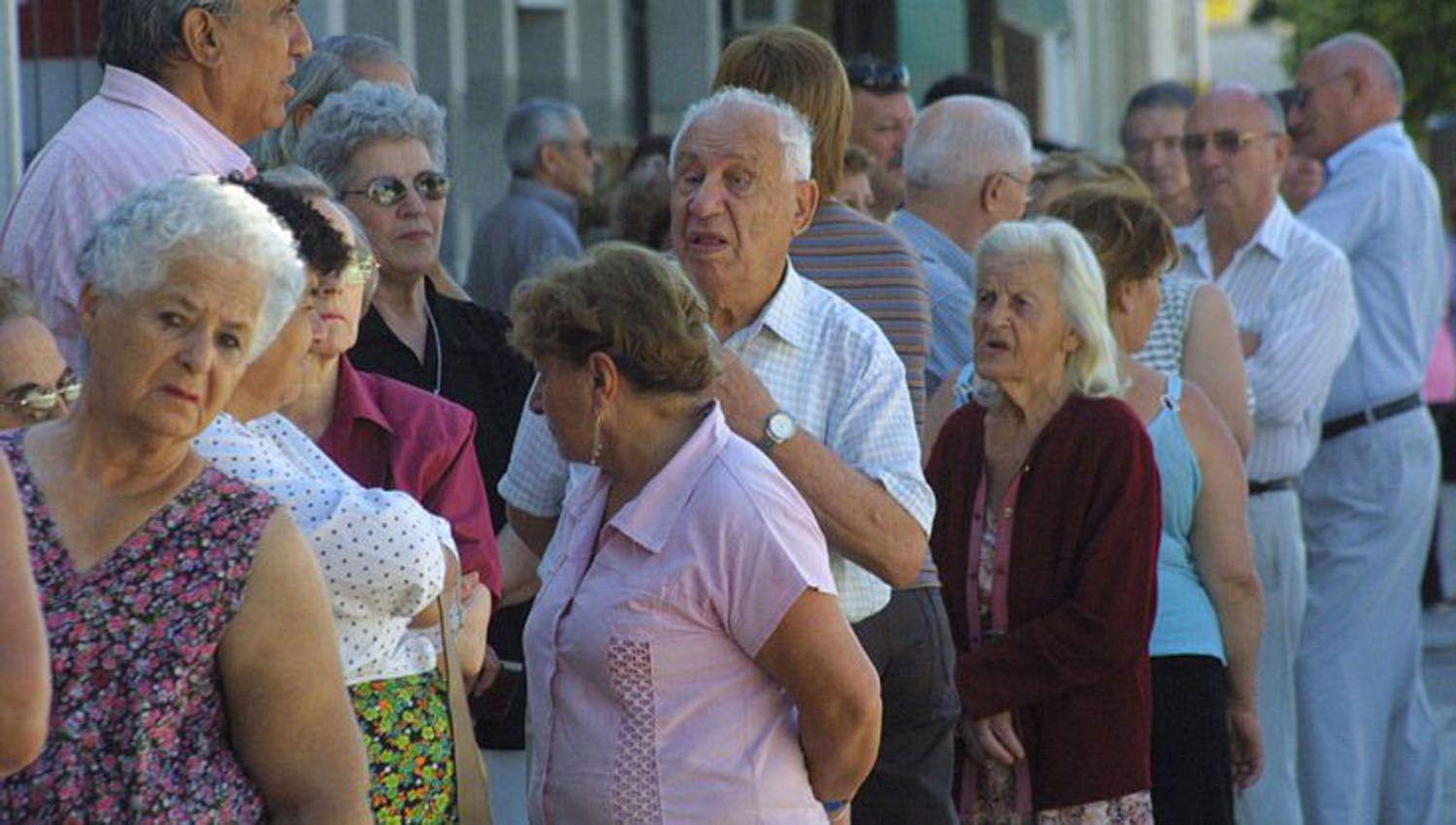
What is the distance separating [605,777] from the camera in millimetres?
4004

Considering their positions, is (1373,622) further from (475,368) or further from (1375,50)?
(475,368)

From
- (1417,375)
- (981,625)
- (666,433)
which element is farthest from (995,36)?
(666,433)

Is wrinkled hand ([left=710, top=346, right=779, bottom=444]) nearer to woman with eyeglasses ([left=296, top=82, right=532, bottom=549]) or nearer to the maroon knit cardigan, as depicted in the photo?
woman with eyeglasses ([left=296, top=82, right=532, bottom=549])

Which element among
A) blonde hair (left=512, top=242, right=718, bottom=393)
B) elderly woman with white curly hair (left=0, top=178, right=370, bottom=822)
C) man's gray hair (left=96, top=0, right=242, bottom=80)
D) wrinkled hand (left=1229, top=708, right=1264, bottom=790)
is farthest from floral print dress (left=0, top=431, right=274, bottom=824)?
wrinkled hand (left=1229, top=708, right=1264, bottom=790)

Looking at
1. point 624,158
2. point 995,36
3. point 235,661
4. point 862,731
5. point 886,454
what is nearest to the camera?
point 235,661

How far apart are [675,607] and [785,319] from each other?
0.90 m

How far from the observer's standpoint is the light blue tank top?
605 cm

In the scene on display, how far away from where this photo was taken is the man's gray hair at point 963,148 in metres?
6.71

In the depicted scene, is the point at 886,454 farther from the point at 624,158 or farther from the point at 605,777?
the point at 624,158

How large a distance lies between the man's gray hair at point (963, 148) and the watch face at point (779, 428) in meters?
2.40

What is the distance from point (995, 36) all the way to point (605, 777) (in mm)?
14915

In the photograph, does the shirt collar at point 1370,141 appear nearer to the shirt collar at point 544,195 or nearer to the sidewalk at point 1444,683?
the sidewalk at point 1444,683

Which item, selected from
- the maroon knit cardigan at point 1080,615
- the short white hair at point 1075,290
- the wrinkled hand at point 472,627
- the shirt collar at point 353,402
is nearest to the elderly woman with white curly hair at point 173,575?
the wrinkled hand at point 472,627

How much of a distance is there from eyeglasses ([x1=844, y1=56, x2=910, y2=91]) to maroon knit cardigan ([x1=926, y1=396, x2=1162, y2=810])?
3.16 meters
